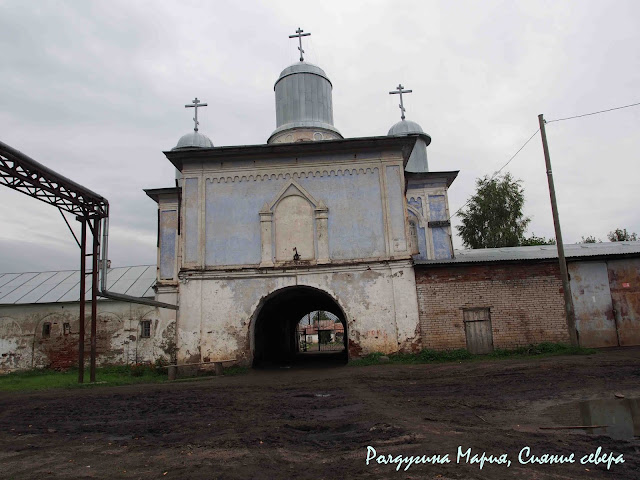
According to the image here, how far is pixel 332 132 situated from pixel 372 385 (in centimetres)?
1224

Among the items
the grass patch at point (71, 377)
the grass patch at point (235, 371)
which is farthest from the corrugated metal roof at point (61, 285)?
the grass patch at point (235, 371)

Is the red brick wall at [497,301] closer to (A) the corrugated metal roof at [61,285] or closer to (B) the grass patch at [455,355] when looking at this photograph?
(B) the grass patch at [455,355]

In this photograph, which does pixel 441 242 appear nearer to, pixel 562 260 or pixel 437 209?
pixel 437 209

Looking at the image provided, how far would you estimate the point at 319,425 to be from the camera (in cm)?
664

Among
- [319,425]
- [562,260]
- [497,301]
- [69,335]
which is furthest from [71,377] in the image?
[562,260]

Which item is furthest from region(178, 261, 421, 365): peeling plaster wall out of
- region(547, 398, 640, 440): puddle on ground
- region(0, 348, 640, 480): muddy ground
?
region(547, 398, 640, 440): puddle on ground

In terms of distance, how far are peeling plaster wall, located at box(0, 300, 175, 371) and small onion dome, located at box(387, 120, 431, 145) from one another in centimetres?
1501

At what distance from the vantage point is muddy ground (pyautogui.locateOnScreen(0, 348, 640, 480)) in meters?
4.86

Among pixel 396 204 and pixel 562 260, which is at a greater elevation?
pixel 396 204

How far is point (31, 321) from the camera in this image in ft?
58.2

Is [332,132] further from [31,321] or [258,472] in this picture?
[258,472]

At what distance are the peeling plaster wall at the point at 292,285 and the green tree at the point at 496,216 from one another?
18.7 m

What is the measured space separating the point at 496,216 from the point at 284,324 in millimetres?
16862

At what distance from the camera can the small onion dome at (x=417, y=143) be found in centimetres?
2378
